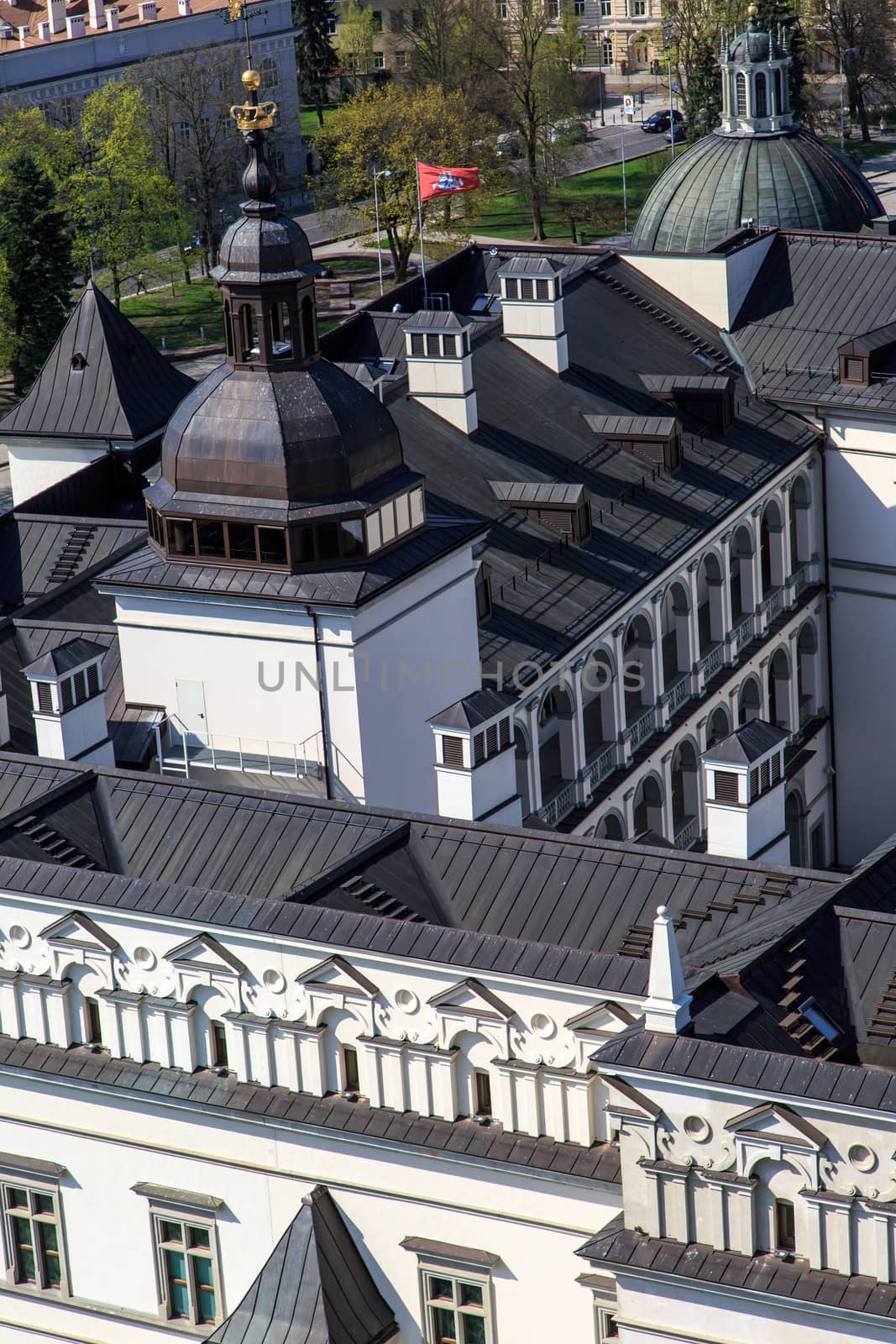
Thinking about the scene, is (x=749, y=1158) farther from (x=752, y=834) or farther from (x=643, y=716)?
(x=643, y=716)

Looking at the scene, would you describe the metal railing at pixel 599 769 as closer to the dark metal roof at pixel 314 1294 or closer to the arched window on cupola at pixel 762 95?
the dark metal roof at pixel 314 1294

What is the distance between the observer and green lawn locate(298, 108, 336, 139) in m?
179

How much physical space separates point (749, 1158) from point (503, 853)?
446 inches

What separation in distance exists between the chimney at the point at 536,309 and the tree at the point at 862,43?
10193 cm

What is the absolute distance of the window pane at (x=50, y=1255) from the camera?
4497 centimetres

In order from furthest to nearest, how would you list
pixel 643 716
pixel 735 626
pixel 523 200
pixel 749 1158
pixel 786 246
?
1. pixel 523 200
2. pixel 786 246
3. pixel 735 626
4. pixel 643 716
5. pixel 749 1158

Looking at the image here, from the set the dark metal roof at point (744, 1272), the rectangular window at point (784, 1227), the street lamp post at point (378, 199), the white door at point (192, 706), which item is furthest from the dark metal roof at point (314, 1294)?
the street lamp post at point (378, 199)

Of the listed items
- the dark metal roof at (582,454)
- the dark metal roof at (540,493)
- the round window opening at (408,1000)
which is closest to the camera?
the round window opening at (408,1000)

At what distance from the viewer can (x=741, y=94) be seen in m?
89.1

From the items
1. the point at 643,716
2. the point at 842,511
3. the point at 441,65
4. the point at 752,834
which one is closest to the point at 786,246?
the point at 842,511

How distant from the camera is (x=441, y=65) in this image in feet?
557

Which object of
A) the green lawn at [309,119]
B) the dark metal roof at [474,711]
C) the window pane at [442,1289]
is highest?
the dark metal roof at [474,711]

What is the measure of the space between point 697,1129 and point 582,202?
129m

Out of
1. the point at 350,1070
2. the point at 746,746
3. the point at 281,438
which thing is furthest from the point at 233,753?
the point at 350,1070
